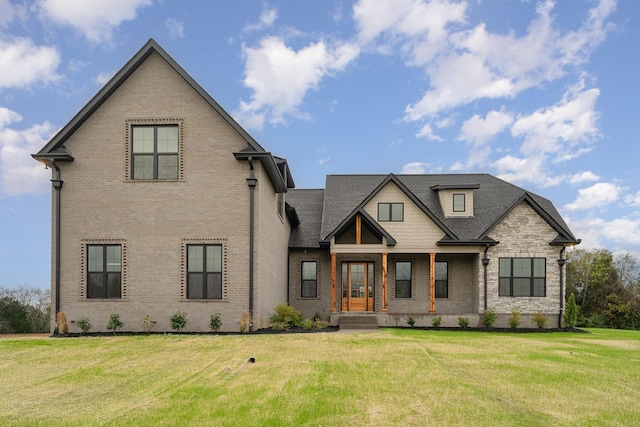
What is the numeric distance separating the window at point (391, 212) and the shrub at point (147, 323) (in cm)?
1132

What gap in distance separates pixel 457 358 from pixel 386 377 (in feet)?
10.1

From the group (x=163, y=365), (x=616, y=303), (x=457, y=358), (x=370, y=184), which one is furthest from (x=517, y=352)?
(x=616, y=303)

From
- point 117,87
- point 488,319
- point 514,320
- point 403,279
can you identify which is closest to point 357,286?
point 403,279

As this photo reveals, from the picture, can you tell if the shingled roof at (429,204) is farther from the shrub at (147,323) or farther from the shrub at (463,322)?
the shrub at (147,323)

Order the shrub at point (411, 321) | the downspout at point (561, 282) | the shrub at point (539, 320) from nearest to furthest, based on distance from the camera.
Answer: the shrub at point (411, 321), the shrub at point (539, 320), the downspout at point (561, 282)

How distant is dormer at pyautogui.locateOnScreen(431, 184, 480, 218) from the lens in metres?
24.3

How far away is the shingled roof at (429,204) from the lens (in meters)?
22.0

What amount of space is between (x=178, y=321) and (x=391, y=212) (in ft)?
37.2

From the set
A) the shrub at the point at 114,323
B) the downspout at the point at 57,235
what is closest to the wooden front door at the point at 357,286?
the shrub at the point at 114,323

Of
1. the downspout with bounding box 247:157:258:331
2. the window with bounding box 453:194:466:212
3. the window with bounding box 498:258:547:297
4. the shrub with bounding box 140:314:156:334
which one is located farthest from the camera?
the window with bounding box 453:194:466:212

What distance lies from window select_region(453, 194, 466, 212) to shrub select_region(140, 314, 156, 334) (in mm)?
15420

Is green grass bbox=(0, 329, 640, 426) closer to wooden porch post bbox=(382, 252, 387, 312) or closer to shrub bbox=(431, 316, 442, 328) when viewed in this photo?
shrub bbox=(431, 316, 442, 328)

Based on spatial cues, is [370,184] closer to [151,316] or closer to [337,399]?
[151,316]

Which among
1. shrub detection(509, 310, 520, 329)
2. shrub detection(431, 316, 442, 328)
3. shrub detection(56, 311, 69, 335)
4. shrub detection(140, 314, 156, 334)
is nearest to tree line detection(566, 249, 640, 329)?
shrub detection(509, 310, 520, 329)
